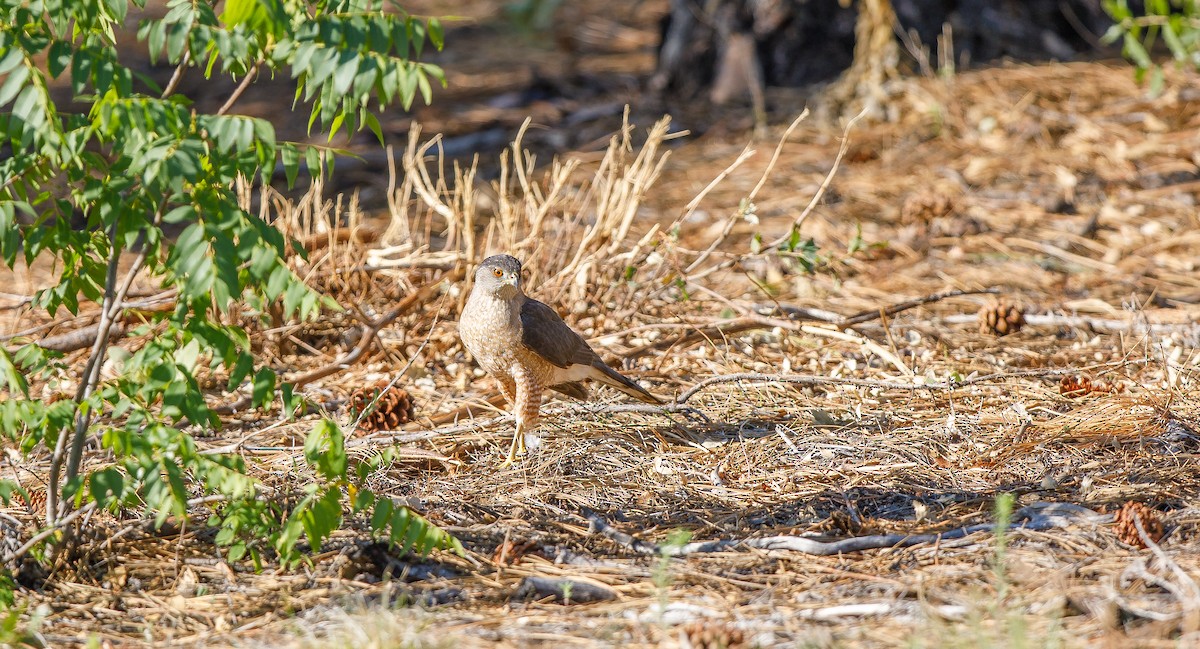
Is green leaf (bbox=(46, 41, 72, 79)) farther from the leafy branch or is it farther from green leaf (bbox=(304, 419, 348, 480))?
green leaf (bbox=(304, 419, 348, 480))

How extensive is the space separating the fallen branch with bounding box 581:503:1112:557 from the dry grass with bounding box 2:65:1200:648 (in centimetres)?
3

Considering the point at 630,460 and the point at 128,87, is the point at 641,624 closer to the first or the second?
the point at 630,460

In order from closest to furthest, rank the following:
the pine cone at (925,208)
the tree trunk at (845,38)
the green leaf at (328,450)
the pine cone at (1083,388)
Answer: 1. the green leaf at (328,450)
2. the pine cone at (1083,388)
3. the pine cone at (925,208)
4. the tree trunk at (845,38)

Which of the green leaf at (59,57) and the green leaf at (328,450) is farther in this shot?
the green leaf at (328,450)

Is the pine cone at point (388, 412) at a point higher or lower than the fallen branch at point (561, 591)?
higher

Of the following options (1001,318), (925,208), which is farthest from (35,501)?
(925,208)

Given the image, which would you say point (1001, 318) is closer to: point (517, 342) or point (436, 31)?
point (517, 342)

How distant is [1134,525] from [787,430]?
1.39 m

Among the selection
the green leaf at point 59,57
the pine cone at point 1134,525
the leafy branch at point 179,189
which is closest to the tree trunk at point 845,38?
the pine cone at point 1134,525

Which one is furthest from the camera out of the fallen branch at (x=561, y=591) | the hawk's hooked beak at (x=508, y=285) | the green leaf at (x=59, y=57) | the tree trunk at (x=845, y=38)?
the tree trunk at (x=845, y=38)

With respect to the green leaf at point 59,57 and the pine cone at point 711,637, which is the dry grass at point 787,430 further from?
the green leaf at point 59,57

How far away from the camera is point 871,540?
3227 mm

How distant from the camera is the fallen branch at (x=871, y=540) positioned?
3.21 m

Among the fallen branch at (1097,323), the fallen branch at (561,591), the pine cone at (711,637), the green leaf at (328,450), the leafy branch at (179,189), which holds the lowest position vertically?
the fallen branch at (561,591)
